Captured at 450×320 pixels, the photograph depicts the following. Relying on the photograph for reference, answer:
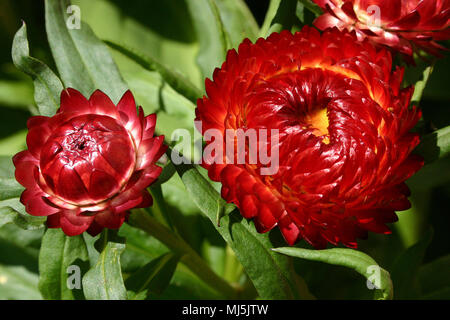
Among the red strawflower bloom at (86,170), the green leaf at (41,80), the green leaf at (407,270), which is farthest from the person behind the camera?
the green leaf at (407,270)

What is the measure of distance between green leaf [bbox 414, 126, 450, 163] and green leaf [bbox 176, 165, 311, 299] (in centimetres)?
31

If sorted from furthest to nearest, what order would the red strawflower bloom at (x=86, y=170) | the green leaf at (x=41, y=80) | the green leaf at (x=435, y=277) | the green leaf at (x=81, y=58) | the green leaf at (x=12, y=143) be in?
the green leaf at (x=12, y=143) < the green leaf at (x=435, y=277) < the green leaf at (x=81, y=58) < the green leaf at (x=41, y=80) < the red strawflower bloom at (x=86, y=170)

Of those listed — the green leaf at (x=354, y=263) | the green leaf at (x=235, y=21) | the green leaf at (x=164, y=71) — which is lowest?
the green leaf at (x=354, y=263)

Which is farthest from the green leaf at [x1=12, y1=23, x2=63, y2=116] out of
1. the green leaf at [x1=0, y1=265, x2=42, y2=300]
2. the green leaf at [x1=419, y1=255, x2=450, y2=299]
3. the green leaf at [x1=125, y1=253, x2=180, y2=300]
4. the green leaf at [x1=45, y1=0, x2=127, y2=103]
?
the green leaf at [x1=419, y1=255, x2=450, y2=299]

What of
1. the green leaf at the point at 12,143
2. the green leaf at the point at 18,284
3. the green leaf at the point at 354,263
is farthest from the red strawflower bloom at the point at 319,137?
the green leaf at the point at 12,143

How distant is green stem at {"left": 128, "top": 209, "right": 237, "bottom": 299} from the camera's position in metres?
0.95

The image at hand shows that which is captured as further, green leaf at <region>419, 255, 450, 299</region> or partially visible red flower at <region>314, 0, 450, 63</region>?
green leaf at <region>419, 255, 450, 299</region>

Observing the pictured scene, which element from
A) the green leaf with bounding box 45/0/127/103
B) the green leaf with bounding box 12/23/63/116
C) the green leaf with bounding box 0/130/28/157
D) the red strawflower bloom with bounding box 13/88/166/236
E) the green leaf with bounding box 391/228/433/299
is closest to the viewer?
the red strawflower bloom with bounding box 13/88/166/236

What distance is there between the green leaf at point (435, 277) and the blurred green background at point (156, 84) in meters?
0.11

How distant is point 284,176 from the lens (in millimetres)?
792

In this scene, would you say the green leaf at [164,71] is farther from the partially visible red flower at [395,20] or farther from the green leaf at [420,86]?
the green leaf at [420,86]

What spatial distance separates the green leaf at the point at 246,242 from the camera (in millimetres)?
840

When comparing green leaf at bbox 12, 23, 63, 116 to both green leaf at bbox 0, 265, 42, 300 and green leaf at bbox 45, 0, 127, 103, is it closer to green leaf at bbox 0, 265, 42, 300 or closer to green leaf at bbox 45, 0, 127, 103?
green leaf at bbox 45, 0, 127, 103
